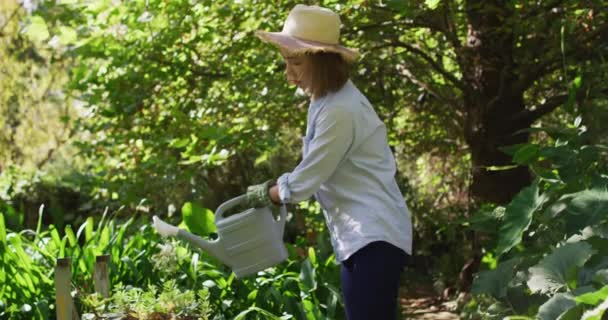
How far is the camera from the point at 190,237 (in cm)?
255

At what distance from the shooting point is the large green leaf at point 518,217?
2.75 meters

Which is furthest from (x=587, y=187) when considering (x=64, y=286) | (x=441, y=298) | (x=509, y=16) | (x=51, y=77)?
(x=51, y=77)

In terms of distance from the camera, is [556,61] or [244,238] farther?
[556,61]

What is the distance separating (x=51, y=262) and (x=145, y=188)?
0.91 meters

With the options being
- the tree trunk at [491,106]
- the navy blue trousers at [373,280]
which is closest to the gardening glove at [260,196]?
the navy blue trousers at [373,280]

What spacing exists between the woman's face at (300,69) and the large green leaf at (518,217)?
0.91 metres

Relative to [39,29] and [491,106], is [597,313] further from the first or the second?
[491,106]

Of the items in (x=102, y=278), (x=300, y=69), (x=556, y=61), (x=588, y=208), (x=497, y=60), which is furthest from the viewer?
(x=497, y=60)

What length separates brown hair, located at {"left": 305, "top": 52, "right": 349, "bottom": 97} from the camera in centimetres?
240

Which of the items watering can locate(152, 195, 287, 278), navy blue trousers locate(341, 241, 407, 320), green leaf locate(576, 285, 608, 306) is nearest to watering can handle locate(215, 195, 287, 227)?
watering can locate(152, 195, 287, 278)

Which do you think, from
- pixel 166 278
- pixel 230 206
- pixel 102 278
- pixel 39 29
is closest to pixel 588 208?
pixel 230 206

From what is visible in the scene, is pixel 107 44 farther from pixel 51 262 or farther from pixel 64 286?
pixel 64 286

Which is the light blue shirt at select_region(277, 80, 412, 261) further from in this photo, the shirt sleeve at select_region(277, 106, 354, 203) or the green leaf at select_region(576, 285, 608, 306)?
the green leaf at select_region(576, 285, 608, 306)

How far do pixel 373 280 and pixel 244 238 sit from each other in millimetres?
475
